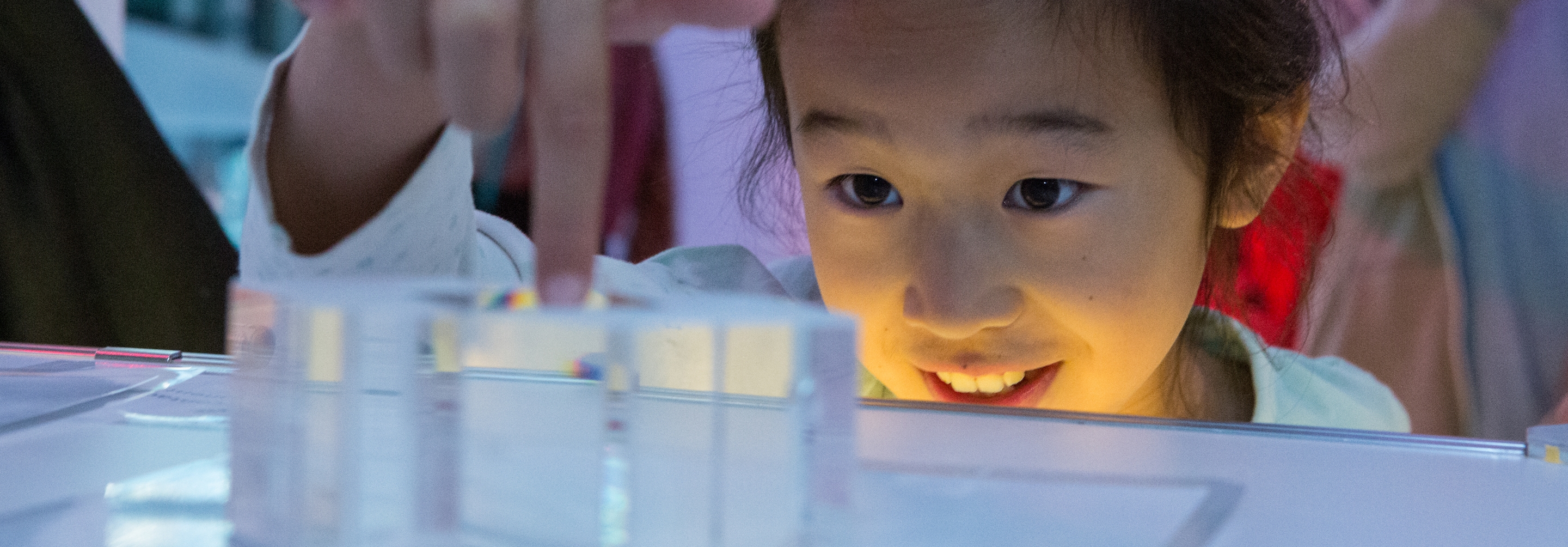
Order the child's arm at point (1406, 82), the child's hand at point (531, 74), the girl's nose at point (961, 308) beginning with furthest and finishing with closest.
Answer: the child's arm at point (1406, 82)
the girl's nose at point (961, 308)
the child's hand at point (531, 74)

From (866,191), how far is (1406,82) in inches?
17.4

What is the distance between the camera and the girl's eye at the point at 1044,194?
2.16 feet

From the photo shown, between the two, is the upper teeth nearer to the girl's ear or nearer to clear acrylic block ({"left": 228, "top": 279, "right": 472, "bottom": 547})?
the girl's ear

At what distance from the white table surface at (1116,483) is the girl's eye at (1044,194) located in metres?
0.28

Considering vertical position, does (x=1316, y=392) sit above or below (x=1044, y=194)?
below

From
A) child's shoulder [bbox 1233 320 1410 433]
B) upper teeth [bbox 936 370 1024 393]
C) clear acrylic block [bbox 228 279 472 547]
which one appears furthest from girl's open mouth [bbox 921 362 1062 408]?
clear acrylic block [bbox 228 279 472 547]

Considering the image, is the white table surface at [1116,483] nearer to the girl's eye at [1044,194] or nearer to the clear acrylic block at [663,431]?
the clear acrylic block at [663,431]

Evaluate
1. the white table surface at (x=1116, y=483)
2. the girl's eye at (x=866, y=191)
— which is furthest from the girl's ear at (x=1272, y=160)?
the white table surface at (x=1116, y=483)

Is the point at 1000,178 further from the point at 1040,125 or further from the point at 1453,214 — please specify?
the point at 1453,214

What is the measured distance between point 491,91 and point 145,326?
2.52ft

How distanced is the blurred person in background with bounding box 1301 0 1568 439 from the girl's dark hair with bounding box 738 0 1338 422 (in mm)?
71

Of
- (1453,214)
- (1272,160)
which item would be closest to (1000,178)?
(1272,160)

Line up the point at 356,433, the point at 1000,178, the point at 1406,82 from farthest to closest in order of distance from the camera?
the point at 1406,82
the point at 1000,178
the point at 356,433

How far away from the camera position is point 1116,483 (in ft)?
0.97
